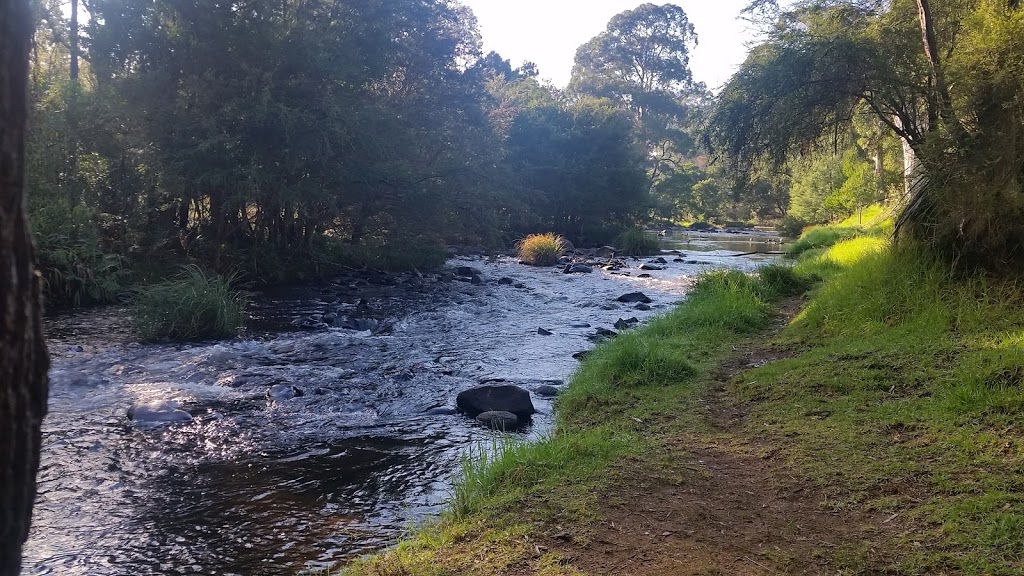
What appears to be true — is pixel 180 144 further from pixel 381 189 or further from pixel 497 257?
pixel 497 257

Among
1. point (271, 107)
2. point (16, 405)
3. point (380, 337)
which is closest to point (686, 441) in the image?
point (16, 405)

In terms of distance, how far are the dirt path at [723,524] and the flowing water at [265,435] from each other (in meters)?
1.68

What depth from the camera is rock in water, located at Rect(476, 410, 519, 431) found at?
7.60 meters

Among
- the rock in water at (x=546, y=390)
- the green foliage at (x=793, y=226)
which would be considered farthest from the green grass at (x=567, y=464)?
the green foliage at (x=793, y=226)

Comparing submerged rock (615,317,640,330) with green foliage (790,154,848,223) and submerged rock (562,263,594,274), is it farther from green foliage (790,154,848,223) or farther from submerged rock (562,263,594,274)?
green foliage (790,154,848,223)

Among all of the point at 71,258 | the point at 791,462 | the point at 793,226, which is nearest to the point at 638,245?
the point at 793,226

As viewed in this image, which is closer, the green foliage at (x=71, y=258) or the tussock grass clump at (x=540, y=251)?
the green foliage at (x=71, y=258)

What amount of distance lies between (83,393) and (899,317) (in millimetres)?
9603

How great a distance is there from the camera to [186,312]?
12016 mm

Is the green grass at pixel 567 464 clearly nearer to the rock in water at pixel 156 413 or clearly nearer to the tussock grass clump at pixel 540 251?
the rock in water at pixel 156 413

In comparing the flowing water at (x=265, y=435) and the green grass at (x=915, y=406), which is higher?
the green grass at (x=915, y=406)

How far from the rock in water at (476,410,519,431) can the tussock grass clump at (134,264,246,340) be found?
6.43 metres

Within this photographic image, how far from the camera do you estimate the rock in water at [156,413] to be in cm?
766

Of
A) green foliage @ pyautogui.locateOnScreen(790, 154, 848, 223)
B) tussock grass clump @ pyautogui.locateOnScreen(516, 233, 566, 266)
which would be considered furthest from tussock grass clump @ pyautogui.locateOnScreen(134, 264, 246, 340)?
green foliage @ pyautogui.locateOnScreen(790, 154, 848, 223)
